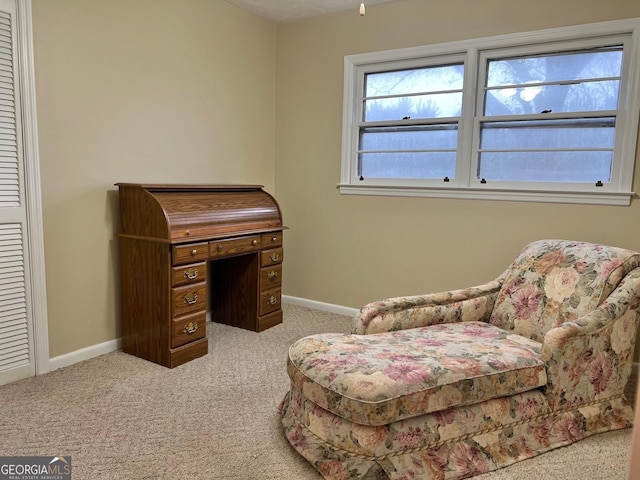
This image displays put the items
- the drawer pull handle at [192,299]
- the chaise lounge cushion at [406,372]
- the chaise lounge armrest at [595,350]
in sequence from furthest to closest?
the drawer pull handle at [192,299]
the chaise lounge armrest at [595,350]
the chaise lounge cushion at [406,372]

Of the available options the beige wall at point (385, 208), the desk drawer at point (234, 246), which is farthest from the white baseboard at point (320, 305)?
the desk drawer at point (234, 246)

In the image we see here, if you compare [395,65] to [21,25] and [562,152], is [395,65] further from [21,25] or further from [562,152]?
[21,25]

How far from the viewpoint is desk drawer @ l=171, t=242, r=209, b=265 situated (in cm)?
269

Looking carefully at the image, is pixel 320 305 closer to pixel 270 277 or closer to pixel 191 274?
pixel 270 277

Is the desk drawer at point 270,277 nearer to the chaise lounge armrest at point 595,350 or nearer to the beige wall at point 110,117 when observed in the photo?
the beige wall at point 110,117

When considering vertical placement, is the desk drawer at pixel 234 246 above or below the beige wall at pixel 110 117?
below

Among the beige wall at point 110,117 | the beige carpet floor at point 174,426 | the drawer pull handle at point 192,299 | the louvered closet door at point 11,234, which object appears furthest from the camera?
the drawer pull handle at point 192,299

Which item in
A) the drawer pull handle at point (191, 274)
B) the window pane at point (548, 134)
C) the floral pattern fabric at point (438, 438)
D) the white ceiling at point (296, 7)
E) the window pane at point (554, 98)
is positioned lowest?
the floral pattern fabric at point (438, 438)

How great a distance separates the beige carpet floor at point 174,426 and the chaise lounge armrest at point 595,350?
0.22m

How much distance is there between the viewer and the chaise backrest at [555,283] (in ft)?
7.29

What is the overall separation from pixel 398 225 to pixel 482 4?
5.33 ft

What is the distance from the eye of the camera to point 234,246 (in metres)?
3.10

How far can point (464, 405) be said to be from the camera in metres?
1.83

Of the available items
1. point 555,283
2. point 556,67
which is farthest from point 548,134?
point 555,283
